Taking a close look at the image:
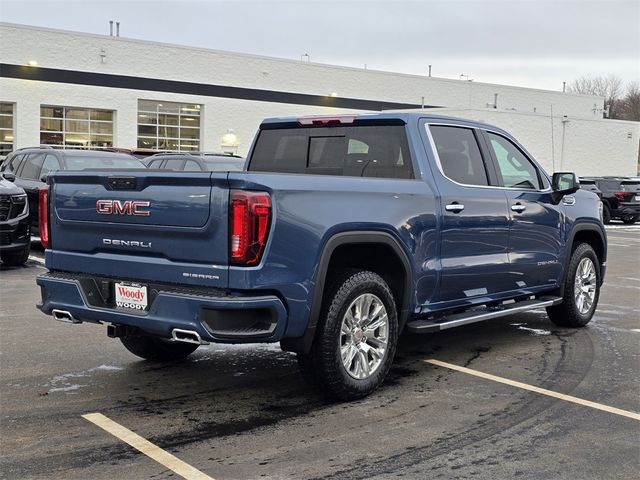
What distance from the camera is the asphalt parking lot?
4.31 m

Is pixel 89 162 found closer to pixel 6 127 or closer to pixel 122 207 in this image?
pixel 122 207

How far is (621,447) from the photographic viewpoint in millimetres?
4676

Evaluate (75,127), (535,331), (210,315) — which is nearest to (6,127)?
(75,127)

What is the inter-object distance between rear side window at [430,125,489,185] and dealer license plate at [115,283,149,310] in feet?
8.49

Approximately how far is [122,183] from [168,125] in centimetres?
3313

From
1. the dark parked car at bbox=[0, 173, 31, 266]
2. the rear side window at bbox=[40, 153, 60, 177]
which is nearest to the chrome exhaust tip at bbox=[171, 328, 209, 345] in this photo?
the dark parked car at bbox=[0, 173, 31, 266]

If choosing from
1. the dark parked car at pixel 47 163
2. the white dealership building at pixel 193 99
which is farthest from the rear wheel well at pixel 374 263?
the white dealership building at pixel 193 99

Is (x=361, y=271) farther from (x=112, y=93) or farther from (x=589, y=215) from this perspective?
(x=112, y=93)

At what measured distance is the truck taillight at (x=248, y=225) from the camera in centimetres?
469

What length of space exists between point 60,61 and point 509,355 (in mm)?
30514

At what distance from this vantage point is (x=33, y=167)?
48.3 ft

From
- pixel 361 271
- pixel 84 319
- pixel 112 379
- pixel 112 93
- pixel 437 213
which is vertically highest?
pixel 112 93

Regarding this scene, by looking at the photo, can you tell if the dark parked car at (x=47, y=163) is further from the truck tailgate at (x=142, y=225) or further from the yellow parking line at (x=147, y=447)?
the yellow parking line at (x=147, y=447)

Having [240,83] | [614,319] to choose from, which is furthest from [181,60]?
[614,319]
